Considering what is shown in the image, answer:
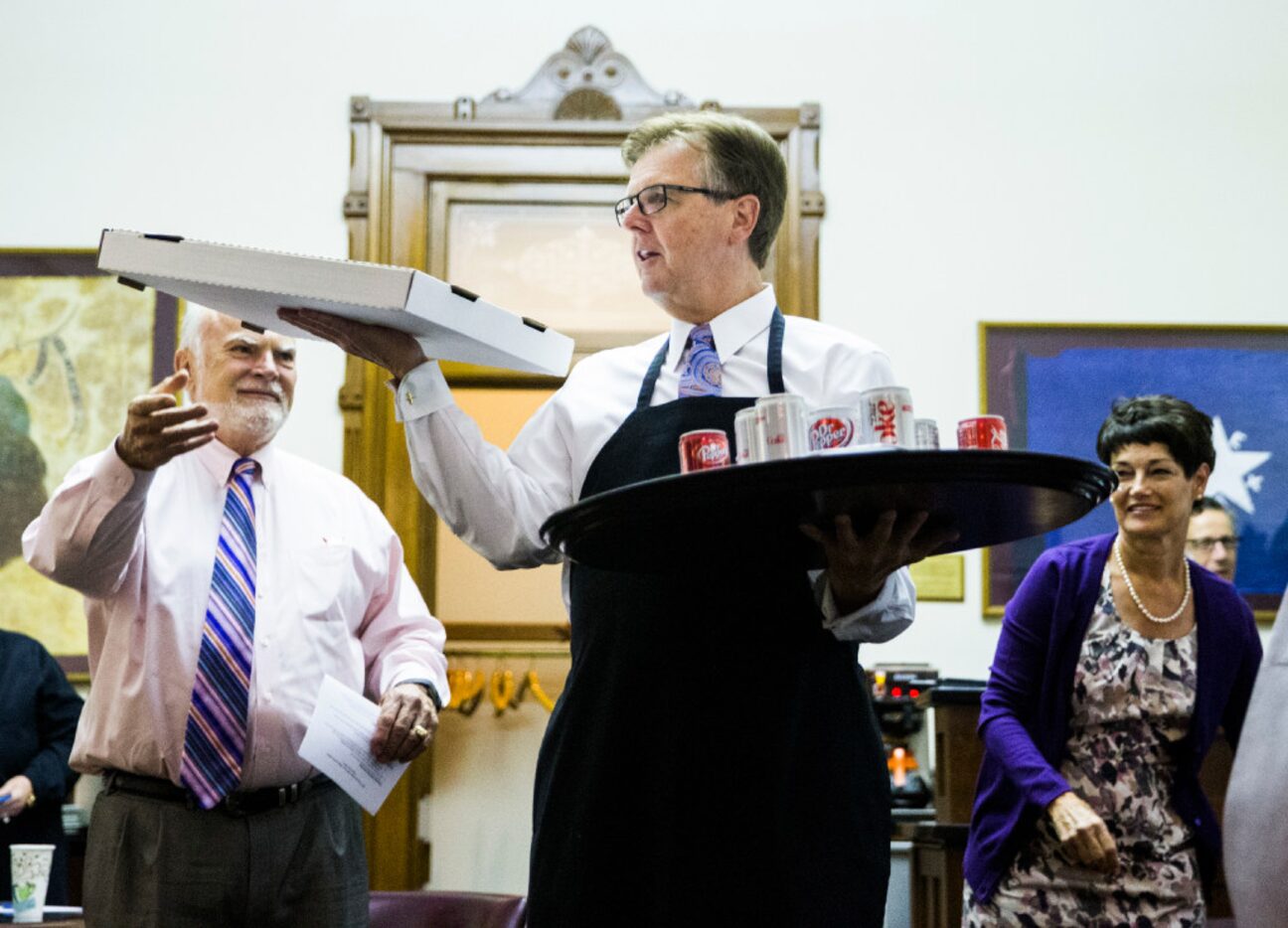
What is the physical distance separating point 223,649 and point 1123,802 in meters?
1.56

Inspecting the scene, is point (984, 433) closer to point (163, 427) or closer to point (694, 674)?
point (694, 674)

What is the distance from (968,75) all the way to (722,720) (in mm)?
3755

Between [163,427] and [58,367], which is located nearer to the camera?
[163,427]

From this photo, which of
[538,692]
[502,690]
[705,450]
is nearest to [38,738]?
[502,690]

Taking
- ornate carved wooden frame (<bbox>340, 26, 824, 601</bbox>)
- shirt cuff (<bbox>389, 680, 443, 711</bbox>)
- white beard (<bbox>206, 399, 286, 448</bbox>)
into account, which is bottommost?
shirt cuff (<bbox>389, 680, 443, 711</bbox>)

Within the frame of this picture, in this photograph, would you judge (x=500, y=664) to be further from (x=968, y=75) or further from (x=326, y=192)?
(x=968, y=75)

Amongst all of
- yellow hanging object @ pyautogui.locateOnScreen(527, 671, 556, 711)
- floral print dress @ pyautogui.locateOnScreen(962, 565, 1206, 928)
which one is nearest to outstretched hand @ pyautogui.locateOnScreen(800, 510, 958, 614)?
floral print dress @ pyautogui.locateOnScreen(962, 565, 1206, 928)

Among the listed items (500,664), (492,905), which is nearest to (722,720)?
(492,905)

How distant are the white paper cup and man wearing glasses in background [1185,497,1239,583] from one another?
10.5 feet

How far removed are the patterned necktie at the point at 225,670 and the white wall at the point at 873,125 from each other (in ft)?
7.81

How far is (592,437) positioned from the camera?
1.83 metres

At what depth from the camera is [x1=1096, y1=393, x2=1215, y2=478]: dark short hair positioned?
2605 millimetres

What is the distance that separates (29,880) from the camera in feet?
9.28

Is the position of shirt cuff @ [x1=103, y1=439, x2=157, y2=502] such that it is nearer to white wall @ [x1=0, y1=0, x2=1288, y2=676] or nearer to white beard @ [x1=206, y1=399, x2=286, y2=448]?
white beard @ [x1=206, y1=399, x2=286, y2=448]
